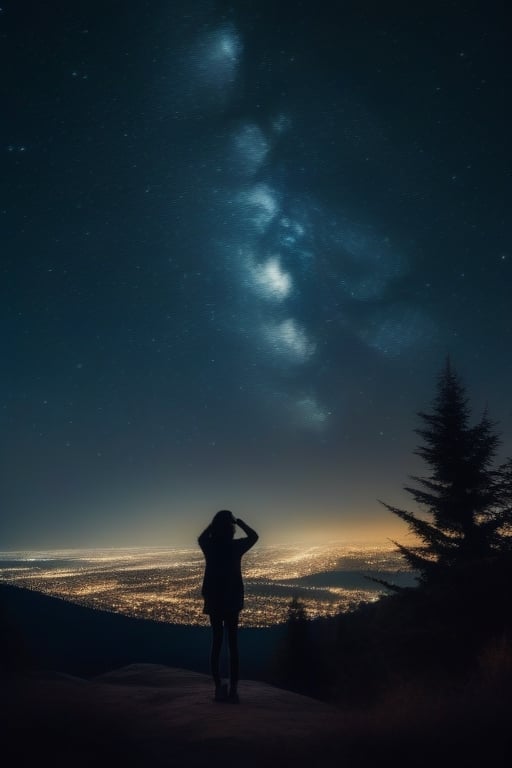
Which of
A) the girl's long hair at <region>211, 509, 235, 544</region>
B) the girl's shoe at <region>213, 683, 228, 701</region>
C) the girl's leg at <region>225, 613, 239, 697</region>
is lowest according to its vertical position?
the girl's shoe at <region>213, 683, 228, 701</region>

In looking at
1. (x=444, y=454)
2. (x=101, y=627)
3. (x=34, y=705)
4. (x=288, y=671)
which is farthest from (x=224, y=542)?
(x=101, y=627)

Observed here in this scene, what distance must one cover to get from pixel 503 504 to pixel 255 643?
2138 inches

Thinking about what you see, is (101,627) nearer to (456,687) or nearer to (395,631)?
(395,631)

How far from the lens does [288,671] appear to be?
86.0 ft

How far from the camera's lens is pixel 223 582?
19.8ft

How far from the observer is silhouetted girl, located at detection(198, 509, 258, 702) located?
600 cm

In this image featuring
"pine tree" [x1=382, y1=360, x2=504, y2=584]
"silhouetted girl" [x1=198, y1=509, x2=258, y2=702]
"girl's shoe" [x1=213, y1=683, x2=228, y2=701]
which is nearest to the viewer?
"silhouetted girl" [x1=198, y1=509, x2=258, y2=702]

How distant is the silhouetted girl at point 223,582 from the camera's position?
600 cm

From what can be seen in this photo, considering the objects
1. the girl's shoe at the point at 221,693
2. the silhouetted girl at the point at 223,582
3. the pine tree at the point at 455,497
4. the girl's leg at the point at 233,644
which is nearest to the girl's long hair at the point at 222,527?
the silhouetted girl at the point at 223,582

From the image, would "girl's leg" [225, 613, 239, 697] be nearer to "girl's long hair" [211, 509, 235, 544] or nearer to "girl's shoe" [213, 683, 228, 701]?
"girl's shoe" [213, 683, 228, 701]

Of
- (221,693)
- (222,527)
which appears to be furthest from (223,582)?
(221,693)

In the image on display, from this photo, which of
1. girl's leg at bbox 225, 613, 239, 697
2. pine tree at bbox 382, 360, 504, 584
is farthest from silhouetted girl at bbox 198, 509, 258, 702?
pine tree at bbox 382, 360, 504, 584

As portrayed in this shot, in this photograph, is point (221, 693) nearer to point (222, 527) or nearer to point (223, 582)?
point (223, 582)

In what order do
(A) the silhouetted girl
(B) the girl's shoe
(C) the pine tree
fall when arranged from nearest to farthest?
(A) the silhouetted girl
(B) the girl's shoe
(C) the pine tree
